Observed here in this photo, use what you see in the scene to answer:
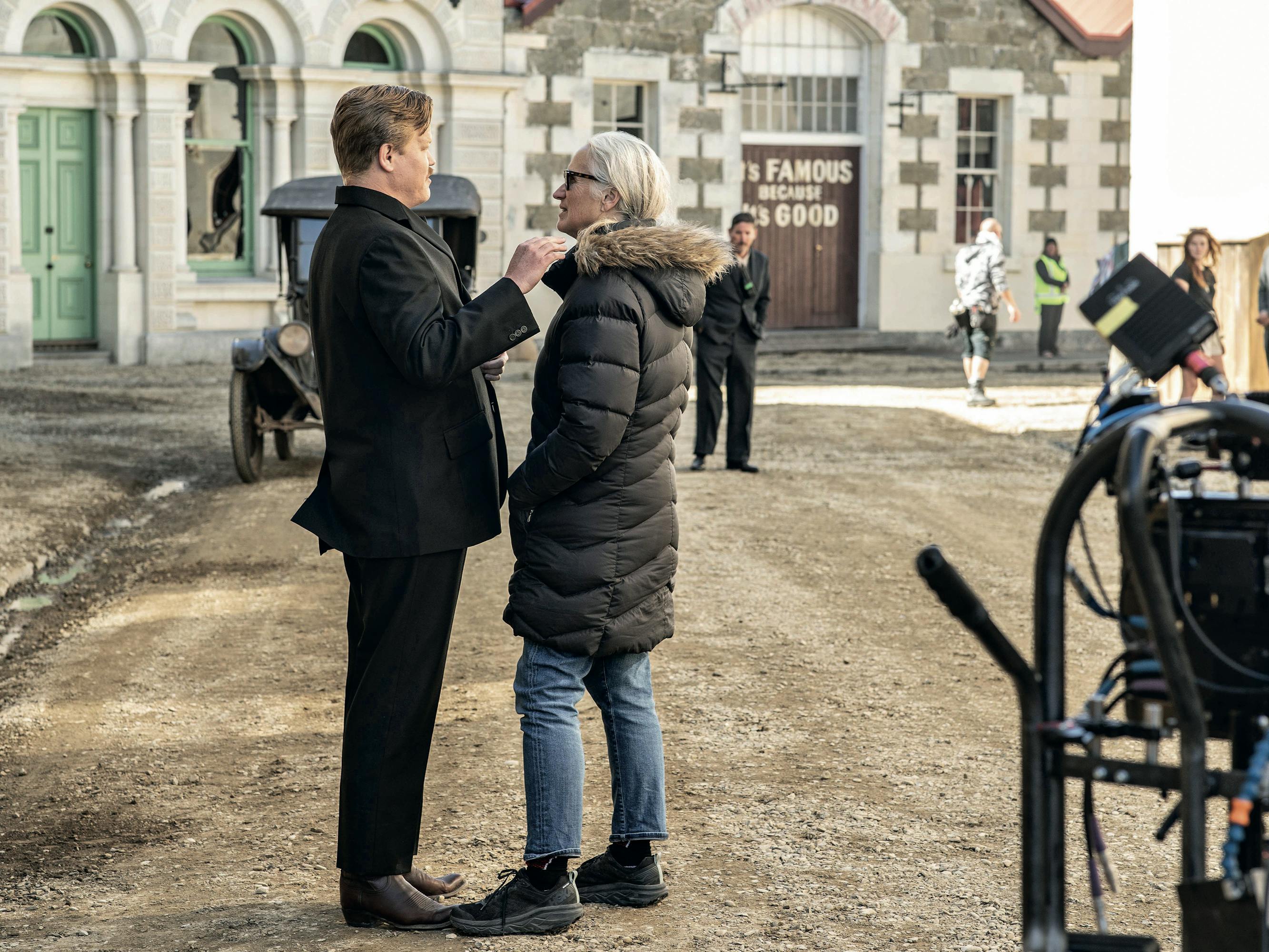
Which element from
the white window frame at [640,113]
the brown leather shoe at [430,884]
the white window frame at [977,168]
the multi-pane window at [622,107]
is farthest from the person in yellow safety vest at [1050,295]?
the brown leather shoe at [430,884]

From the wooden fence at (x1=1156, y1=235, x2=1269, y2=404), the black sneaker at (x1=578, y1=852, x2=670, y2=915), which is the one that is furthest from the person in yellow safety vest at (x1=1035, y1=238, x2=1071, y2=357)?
the black sneaker at (x1=578, y1=852, x2=670, y2=915)

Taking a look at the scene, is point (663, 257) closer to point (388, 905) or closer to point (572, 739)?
point (572, 739)

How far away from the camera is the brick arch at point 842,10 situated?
22.9 meters

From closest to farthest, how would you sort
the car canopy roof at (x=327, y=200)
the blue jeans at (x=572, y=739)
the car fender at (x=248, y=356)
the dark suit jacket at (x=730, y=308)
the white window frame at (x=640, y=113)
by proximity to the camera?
the blue jeans at (x=572, y=739), the car fender at (x=248, y=356), the dark suit jacket at (x=730, y=308), the car canopy roof at (x=327, y=200), the white window frame at (x=640, y=113)

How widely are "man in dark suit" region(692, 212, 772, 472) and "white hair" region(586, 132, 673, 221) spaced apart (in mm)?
7364

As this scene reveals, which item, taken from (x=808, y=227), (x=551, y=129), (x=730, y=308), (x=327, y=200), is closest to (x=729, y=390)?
(x=730, y=308)

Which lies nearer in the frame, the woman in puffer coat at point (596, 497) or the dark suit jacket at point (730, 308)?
the woman in puffer coat at point (596, 497)

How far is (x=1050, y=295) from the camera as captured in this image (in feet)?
77.7

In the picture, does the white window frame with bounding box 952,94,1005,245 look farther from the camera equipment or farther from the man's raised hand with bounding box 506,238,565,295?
the camera equipment

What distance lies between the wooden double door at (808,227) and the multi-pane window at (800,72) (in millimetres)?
408

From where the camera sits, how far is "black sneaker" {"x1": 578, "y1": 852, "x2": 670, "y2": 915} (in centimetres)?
397

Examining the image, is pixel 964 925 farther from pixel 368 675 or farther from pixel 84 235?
pixel 84 235

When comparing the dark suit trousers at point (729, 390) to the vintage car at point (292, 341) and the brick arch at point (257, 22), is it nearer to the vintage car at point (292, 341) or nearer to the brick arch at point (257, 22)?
the vintage car at point (292, 341)

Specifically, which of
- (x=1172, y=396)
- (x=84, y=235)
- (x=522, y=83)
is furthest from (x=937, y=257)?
(x=84, y=235)
